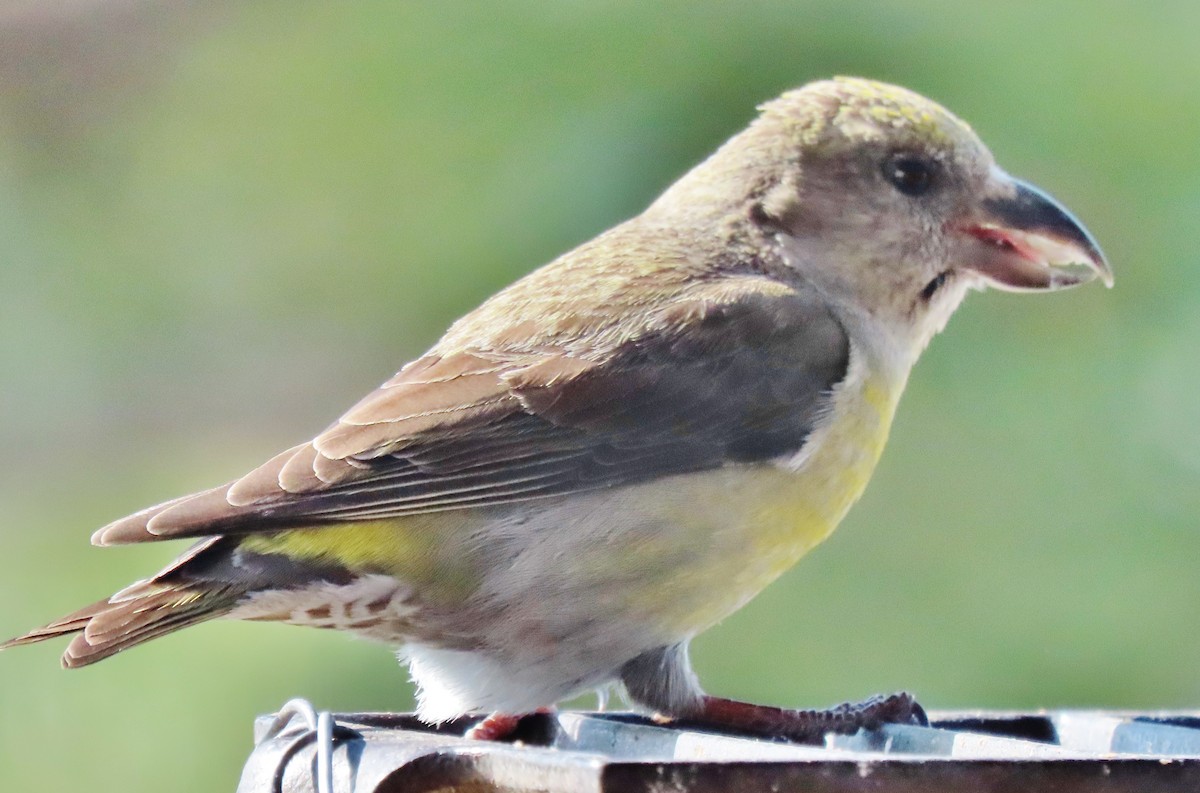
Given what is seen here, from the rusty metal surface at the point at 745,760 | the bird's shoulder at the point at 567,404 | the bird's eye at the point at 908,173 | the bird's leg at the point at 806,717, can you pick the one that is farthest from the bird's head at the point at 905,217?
the rusty metal surface at the point at 745,760

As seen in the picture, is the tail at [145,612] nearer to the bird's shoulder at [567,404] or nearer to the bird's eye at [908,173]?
the bird's shoulder at [567,404]

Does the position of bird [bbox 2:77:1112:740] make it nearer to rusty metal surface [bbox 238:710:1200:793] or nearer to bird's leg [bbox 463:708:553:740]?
bird's leg [bbox 463:708:553:740]

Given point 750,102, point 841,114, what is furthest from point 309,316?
point 841,114

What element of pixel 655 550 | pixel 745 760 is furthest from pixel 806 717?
pixel 745 760

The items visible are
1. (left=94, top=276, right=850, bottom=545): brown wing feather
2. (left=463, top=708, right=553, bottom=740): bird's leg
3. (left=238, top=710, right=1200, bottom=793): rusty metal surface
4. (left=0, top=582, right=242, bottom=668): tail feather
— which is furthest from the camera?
(left=463, top=708, right=553, bottom=740): bird's leg

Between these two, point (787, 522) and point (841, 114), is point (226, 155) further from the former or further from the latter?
point (787, 522)

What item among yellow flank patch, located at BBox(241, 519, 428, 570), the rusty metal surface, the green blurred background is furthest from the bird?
the green blurred background
